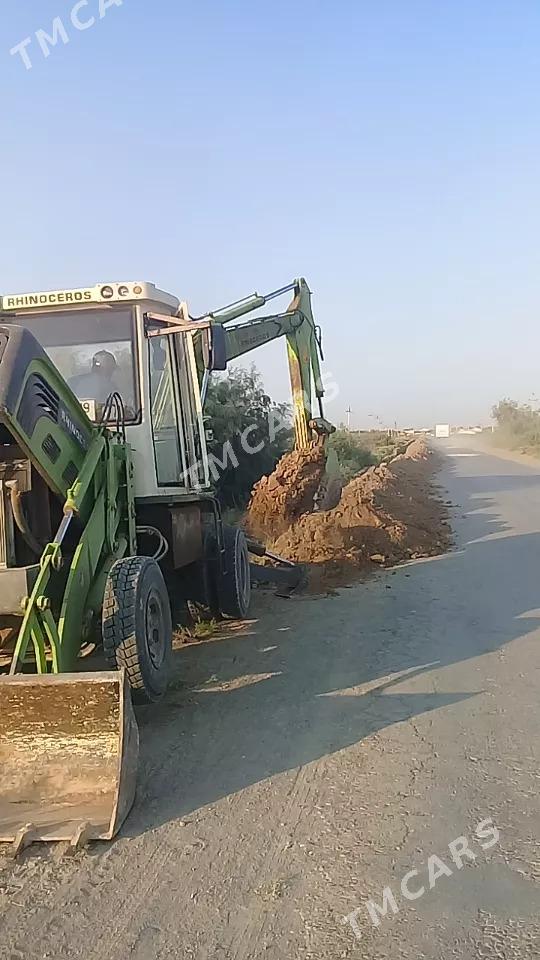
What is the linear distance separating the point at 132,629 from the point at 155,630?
1.74ft

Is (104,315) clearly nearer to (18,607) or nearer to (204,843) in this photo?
(18,607)

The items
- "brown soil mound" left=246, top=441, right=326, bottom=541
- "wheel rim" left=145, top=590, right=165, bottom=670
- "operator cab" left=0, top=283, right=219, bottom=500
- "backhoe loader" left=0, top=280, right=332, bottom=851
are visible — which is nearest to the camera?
"backhoe loader" left=0, top=280, right=332, bottom=851

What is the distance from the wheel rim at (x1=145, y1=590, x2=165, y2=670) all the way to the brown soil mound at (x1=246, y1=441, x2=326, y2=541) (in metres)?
7.19

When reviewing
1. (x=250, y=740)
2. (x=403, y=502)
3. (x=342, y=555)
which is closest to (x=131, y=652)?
(x=250, y=740)

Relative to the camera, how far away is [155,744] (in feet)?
17.2

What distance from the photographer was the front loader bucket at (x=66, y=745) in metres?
4.23

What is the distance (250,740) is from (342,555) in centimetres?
640

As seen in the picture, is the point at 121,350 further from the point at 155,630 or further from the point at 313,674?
the point at 313,674

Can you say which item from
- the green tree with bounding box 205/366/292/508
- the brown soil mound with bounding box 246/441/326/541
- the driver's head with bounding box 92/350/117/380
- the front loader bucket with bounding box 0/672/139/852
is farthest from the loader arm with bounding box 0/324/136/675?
the green tree with bounding box 205/366/292/508

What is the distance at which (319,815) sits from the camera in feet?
13.8

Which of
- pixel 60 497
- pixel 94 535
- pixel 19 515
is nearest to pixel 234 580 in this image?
pixel 94 535

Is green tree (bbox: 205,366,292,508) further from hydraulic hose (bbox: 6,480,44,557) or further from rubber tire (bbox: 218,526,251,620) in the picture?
hydraulic hose (bbox: 6,480,44,557)

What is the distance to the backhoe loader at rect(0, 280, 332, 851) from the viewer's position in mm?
4336

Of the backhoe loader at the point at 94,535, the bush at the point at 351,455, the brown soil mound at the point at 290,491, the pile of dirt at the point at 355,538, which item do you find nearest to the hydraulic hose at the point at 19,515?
the backhoe loader at the point at 94,535
